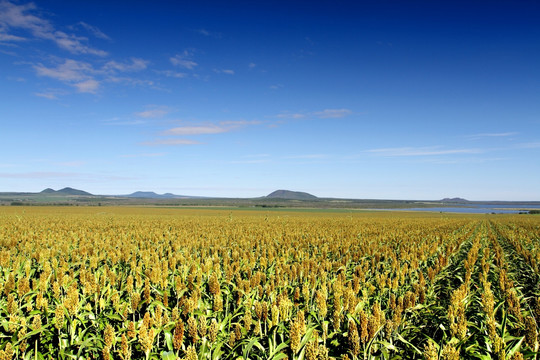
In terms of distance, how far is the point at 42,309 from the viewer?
16.3 feet

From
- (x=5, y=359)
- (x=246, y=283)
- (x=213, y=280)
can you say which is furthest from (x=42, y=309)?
(x=246, y=283)

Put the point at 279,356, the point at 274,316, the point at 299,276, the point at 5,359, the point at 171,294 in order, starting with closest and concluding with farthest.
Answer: the point at 5,359, the point at 279,356, the point at 274,316, the point at 171,294, the point at 299,276

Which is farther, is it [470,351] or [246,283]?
[246,283]

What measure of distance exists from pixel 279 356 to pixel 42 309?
3792 millimetres

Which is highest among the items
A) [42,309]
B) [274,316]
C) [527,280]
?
[274,316]

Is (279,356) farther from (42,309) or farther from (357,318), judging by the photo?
(42,309)

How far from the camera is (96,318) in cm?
508

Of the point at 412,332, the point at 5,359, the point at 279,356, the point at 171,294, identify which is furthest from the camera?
the point at 171,294

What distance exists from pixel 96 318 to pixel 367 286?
502 cm

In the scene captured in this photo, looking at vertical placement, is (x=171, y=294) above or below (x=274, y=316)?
below

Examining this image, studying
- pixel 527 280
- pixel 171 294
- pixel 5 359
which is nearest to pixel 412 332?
pixel 171 294

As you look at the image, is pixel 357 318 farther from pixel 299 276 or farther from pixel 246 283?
pixel 299 276

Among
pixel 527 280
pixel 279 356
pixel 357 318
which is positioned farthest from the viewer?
pixel 527 280

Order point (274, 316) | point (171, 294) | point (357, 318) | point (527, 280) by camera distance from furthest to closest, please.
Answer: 1. point (527, 280)
2. point (171, 294)
3. point (357, 318)
4. point (274, 316)
